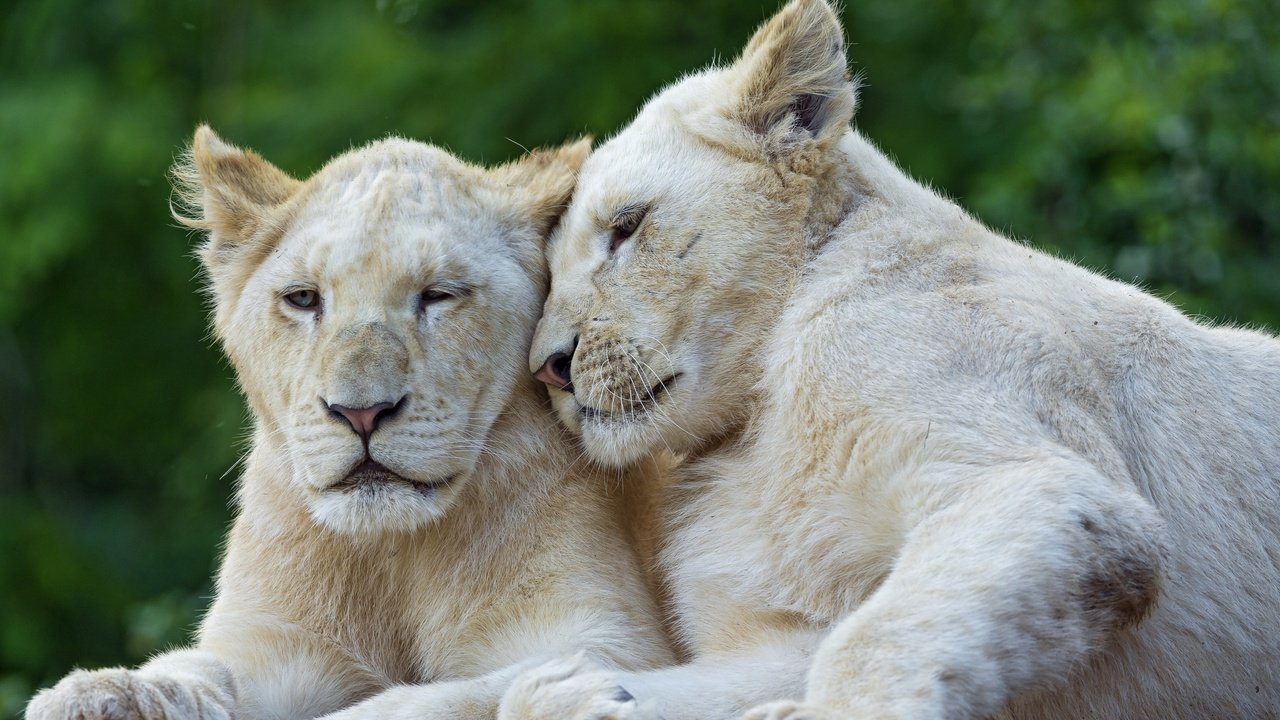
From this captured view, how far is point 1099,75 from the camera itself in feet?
25.4

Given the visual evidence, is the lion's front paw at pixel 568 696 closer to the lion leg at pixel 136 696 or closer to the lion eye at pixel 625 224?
the lion leg at pixel 136 696

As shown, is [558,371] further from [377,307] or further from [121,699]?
[121,699]

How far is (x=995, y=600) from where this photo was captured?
315 cm

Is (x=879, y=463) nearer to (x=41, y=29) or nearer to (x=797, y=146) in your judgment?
(x=797, y=146)

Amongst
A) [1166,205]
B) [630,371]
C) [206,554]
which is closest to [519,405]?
[630,371]

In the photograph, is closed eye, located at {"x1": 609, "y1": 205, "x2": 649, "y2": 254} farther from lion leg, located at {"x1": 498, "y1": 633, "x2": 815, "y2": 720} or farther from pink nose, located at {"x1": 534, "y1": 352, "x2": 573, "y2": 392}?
lion leg, located at {"x1": 498, "y1": 633, "x2": 815, "y2": 720}

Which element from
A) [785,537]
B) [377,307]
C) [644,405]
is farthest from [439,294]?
[785,537]

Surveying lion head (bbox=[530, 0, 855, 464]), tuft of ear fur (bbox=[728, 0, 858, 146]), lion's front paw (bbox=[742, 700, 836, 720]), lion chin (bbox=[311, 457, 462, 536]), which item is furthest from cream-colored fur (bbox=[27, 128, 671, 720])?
lion's front paw (bbox=[742, 700, 836, 720])

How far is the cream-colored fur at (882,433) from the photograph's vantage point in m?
3.23

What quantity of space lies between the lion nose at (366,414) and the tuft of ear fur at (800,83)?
1242 mm

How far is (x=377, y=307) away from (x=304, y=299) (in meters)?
0.27

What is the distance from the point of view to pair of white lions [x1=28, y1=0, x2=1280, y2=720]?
11.6 feet

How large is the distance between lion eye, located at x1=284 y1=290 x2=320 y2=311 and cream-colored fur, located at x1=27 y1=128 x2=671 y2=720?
0.02m

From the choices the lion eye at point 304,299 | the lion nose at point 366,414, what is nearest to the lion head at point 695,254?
the lion nose at point 366,414
